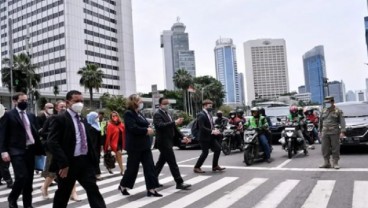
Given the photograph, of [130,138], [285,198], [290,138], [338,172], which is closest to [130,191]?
[130,138]

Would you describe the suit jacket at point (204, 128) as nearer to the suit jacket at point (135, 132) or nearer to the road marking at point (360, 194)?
the suit jacket at point (135, 132)

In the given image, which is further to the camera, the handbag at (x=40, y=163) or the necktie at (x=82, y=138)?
the handbag at (x=40, y=163)

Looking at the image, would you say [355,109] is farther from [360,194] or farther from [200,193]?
[200,193]

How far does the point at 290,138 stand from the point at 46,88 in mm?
102289

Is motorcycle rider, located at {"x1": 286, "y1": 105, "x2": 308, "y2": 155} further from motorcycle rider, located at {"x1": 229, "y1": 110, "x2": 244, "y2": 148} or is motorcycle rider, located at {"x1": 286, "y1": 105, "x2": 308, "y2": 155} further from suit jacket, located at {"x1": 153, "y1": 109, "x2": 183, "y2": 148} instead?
suit jacket, located at {"x1": 153, "y1": 109, "x2": 183, "y2": 148}

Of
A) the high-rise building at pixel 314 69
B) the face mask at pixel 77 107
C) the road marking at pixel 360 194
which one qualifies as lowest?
the road marking at pixel 360 194

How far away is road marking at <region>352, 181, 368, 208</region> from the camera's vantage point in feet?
20.1

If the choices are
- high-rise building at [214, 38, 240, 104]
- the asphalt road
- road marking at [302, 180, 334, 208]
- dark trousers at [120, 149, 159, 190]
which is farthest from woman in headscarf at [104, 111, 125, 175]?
high-rise building at [214, 38, 240, 104]

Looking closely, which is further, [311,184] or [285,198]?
[311,184]

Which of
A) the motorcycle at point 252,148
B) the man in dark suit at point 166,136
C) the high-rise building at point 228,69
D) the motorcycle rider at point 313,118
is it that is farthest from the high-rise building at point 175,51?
the man in dark suit at point 166,136

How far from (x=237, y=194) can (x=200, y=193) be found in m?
0.70

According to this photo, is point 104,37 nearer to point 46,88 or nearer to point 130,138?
point 46,88

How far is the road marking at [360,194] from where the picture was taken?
20.1 ft

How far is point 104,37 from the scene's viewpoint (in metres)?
110
